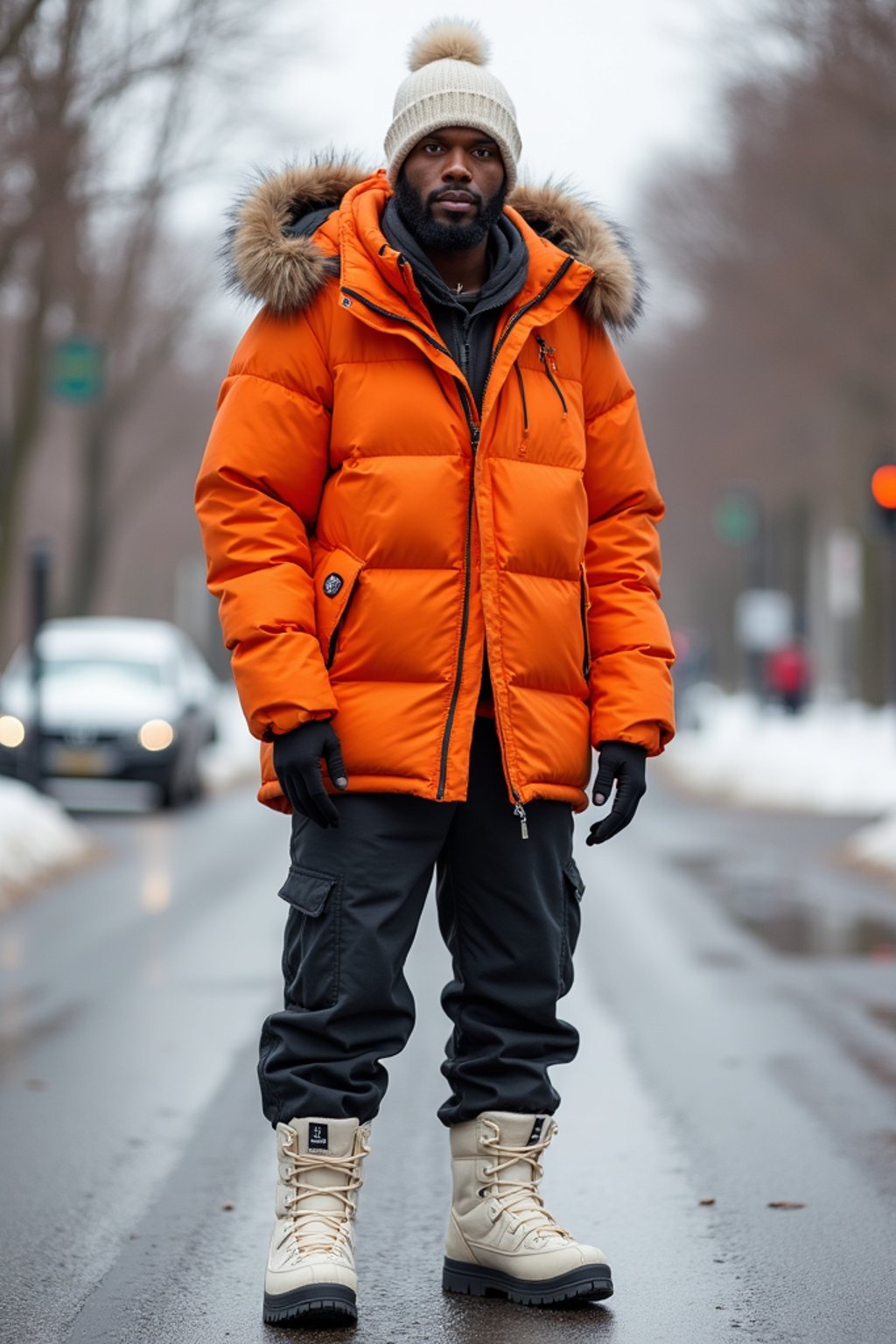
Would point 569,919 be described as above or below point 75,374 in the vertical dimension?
below

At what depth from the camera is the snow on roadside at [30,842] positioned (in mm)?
11688

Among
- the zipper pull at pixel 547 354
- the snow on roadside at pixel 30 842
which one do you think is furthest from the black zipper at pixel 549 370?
the snow on roadside at pixel 30 842

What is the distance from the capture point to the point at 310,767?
12.5 feet

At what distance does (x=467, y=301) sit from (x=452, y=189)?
0.21 meters

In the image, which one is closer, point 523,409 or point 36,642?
point 523,409

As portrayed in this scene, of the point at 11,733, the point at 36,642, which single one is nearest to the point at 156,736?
A: the point at 11,733

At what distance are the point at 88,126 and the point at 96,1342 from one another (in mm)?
14937

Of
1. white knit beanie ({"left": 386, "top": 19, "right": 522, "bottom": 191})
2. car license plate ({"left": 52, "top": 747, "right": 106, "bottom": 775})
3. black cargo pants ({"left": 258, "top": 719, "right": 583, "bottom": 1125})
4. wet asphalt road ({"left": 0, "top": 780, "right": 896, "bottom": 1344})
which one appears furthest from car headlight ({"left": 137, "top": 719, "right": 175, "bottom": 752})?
A: white knit beanie ({"left": 386, "top": 19, "right": 522, "bottom": 191})

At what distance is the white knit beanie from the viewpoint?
4.03 metres

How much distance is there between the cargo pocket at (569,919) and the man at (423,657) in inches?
0.6

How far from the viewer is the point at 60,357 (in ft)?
62.3

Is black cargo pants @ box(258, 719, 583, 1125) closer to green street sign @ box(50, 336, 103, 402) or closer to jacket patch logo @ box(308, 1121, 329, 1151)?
jacket patch logo @ box(308, 1121, 329, 1151)

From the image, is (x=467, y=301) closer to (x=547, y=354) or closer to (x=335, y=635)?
(x=547, y=354)

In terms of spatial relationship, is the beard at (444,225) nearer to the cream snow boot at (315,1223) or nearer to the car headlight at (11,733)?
the cream snow boot at (315,1223)
